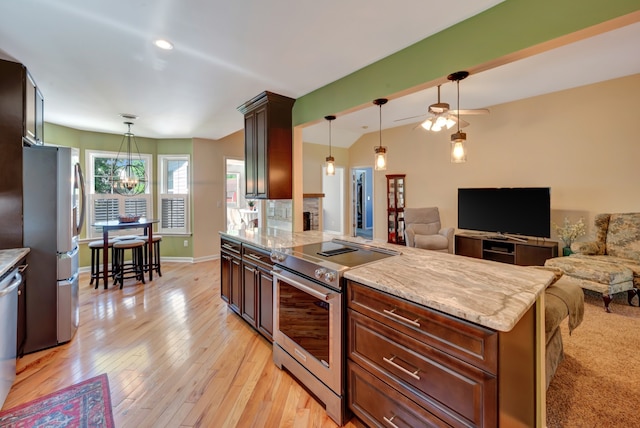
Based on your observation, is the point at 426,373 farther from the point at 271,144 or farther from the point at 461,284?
the point at 271,144

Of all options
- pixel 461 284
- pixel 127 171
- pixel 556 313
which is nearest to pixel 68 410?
pixel 461 284

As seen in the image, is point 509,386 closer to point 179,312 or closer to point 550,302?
point 550,302

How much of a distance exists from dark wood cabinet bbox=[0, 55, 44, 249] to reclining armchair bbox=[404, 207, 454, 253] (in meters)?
4.95

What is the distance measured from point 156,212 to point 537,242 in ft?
23.2

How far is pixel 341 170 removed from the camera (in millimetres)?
7488

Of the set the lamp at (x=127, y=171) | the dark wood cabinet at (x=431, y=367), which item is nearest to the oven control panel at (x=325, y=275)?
the dark wood cabinet at (x=431, y=367)

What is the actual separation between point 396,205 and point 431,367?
5.37 m

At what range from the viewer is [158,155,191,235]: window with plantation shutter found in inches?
225

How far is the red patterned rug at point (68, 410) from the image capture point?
1.65 meters

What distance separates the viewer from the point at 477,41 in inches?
70.0

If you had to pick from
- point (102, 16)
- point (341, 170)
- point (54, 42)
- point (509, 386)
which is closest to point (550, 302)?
point (509, 386)

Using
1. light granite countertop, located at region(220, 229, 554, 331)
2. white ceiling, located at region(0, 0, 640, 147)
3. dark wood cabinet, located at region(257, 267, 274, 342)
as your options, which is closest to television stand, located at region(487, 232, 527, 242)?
white ceiling, located at region(0, 0, 640, 147)

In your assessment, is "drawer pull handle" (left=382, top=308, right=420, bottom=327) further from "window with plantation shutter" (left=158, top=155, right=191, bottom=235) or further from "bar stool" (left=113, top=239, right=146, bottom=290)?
"window with plantation shutter" (left=158, top=155, right=191, bottom=235)

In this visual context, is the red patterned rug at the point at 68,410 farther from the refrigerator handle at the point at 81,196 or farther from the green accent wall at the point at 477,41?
the green accent wall at the point at 477,41
